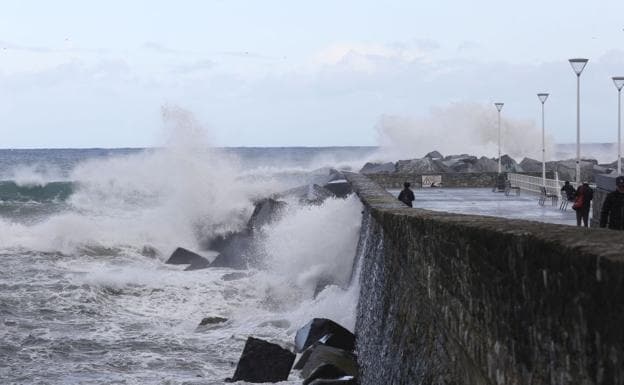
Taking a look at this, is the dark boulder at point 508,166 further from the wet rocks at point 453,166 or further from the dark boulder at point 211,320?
the dark boulder at point 211,320

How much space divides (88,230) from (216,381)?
62.5ft

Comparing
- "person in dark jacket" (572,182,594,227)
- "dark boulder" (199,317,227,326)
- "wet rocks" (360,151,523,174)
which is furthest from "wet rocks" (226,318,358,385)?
"wet rocks" (360,151,523,174)

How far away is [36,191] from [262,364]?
5018 centimetres

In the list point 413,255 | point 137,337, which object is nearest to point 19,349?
point 137,337

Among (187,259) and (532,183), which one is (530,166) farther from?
(187,259)

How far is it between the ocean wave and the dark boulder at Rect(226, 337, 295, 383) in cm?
4192

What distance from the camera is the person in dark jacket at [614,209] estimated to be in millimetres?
8344

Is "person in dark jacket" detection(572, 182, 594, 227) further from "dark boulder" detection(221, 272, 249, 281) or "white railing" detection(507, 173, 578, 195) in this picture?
"white railing" detection(507, 173, 578, 195)

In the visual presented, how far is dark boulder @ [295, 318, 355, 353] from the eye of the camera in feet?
35.4

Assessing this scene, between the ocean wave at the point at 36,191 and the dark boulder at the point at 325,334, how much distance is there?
4113 cm

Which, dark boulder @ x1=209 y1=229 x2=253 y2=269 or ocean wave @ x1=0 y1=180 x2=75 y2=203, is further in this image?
ocean wave @ x1=0 y1=180 x2=75 y2=203

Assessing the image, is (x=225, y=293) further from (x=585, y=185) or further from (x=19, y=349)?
(x=585, y=185)

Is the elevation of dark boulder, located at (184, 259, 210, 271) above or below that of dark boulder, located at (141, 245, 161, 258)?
above

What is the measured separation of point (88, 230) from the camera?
2856cm
